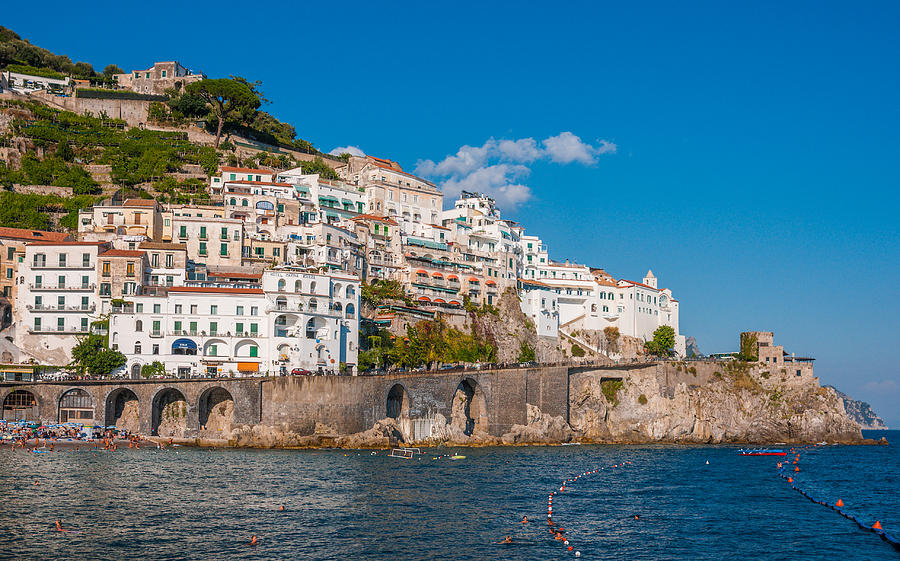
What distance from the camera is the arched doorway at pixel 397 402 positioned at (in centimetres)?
7451

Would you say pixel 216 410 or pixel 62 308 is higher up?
pixel 62 308

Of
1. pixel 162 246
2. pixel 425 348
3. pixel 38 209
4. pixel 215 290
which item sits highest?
pixel 38 209

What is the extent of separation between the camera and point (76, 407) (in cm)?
6988

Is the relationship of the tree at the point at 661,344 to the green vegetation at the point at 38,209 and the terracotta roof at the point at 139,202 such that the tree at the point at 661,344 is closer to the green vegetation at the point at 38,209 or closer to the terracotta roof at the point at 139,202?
the terracotta roof at the point at 139,202

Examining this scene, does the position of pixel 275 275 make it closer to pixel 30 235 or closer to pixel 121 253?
pixel 121 253

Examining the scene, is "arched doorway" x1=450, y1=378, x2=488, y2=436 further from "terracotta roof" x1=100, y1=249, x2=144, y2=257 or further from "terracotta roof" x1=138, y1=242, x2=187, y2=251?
"terracotta roof" x1=100, y1=249, x2=144, y2=257

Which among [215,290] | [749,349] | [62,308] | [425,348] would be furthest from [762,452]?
[62,308]

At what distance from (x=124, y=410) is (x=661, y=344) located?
202 ft

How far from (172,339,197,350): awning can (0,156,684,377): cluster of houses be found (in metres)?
0.08

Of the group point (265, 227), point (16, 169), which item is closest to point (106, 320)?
point (265, 227)

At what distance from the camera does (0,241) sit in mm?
79500

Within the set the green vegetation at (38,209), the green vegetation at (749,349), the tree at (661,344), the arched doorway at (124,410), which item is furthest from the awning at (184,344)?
the green vegetation at (749,349)

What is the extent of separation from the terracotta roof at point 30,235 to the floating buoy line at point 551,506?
166ft

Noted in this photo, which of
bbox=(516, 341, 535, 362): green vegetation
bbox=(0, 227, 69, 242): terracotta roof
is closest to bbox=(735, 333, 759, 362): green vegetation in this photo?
bbox=(516, 341, 535, 362): green vegetation
